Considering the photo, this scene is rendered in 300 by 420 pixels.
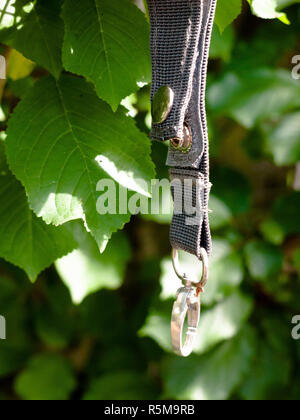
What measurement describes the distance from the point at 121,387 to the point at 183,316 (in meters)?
0.79

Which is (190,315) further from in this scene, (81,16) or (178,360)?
(178,360)

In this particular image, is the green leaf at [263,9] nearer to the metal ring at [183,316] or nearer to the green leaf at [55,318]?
the metal ring at [183,316]

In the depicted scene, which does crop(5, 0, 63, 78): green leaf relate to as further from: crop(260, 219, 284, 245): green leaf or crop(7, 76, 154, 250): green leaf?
crop(260, 219, 284, 245): green leaf

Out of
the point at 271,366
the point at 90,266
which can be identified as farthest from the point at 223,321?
the point at 90,266

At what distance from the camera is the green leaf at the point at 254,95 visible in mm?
1144

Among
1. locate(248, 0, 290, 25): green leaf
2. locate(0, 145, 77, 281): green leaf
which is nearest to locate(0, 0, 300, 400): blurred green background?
locate(0, 145, 77, 281): green leaf

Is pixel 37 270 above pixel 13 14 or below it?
below

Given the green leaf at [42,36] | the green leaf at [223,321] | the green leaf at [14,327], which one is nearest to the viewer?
the green leaf at [42,36]

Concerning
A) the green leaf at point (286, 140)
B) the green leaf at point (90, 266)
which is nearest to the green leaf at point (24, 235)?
the green leaf at point (90, 266)

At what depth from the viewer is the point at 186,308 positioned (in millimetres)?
559

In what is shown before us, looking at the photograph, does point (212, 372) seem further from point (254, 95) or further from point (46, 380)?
point (254, 95)

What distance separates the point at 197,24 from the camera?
525 millimetres
